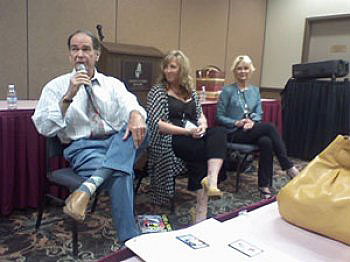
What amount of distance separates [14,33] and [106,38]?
98 cm

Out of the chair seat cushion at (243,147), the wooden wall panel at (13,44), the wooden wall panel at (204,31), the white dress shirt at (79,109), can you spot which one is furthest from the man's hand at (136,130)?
the wooden wall panel at (204,31)

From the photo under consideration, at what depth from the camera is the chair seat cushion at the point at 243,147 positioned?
2988 millimetres

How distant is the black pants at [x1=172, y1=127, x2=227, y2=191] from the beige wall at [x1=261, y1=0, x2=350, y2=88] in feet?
11.4

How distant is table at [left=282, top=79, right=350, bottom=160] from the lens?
4164mm

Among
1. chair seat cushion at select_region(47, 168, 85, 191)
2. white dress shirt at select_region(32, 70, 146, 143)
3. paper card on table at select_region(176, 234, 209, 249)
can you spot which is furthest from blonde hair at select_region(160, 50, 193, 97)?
paper card on table at select_region(176, 234, 209, 249)

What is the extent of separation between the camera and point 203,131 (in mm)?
2537

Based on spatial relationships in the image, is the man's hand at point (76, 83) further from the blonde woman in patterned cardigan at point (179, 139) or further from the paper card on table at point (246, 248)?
the paper card on table at point (246, 248)

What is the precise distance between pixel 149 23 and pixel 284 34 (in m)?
2.39

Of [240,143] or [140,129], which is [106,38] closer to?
[240,143]

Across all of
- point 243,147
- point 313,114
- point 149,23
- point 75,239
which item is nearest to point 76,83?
point 75,239

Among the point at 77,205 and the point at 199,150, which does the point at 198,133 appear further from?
the point at 77,205

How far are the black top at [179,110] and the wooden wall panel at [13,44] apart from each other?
1.64m

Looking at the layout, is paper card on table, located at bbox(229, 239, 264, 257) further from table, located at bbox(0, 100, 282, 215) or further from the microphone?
table, located at bbox(0, 100, 282, 215)

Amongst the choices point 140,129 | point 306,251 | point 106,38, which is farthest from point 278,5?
point 306,251
